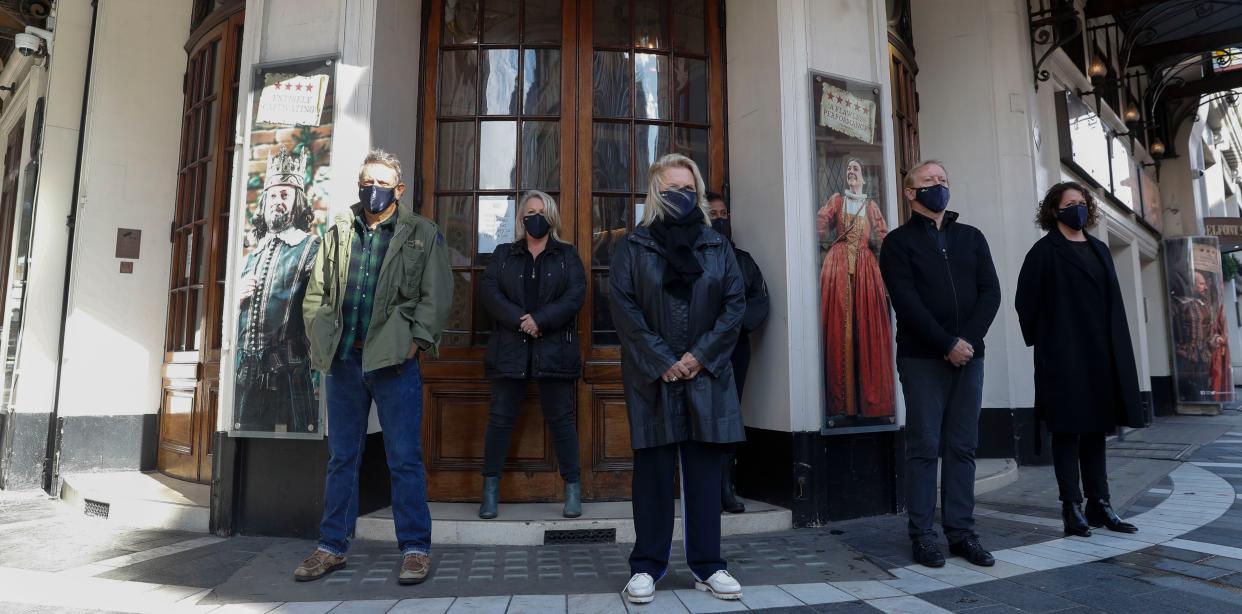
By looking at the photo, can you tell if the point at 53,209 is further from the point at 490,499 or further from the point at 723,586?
the point at 723,586

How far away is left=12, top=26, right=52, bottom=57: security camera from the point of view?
5.89 meters

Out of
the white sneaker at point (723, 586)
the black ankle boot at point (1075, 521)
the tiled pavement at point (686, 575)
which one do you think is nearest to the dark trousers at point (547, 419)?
the tiled pavement at point (686, 575)

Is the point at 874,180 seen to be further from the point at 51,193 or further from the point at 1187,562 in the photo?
the point at 51,193

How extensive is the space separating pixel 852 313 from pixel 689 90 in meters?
1.96

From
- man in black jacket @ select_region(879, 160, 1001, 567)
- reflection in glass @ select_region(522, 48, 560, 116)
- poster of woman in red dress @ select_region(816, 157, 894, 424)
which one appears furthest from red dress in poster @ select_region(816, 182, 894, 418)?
reflection in glass @ select_region(522, 48, 560, 116)

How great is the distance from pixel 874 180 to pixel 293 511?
4118 mm

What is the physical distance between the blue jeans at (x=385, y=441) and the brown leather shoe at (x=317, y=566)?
0.03m

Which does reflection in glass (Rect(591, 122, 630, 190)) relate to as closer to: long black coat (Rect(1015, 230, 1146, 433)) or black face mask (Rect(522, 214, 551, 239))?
black face mask (Rect(522, 214, 551, 239))

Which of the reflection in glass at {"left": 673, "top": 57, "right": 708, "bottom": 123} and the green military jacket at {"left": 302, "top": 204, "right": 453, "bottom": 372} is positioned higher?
the reflection in glass at {"left": 673, "top": 57, "right": 708, "bottom": 123}

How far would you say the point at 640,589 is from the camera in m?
2.75

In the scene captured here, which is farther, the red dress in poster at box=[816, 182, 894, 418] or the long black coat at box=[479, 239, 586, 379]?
the red dress in poster at box=[816, 182, 894, 418]

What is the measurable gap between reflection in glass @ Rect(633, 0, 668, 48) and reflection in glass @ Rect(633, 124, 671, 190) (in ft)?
2.03

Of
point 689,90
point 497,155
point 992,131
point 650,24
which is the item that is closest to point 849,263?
point 689,90

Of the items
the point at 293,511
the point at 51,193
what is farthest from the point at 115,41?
the point at 293,511
